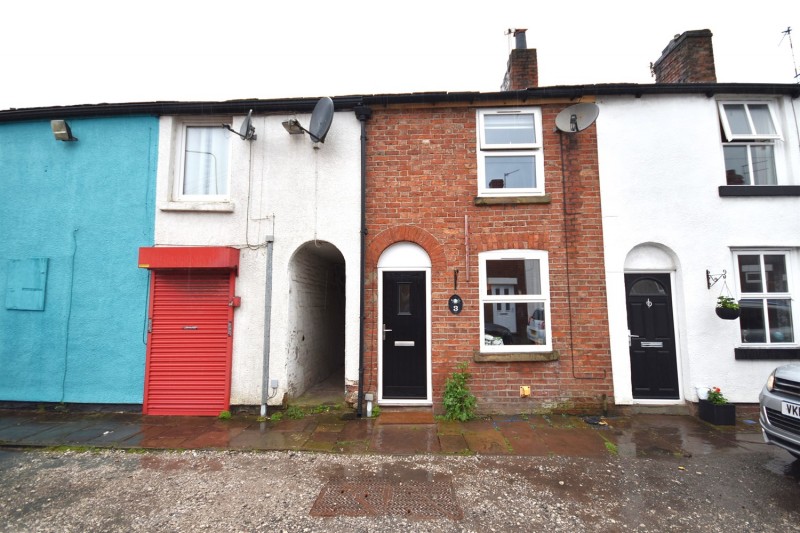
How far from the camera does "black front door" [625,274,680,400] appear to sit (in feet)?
18.7

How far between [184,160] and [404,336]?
5214 mm

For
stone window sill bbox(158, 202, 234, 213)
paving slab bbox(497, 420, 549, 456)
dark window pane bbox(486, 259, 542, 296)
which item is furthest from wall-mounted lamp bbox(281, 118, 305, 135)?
paving slab bbox(497, 420, 549, 456)

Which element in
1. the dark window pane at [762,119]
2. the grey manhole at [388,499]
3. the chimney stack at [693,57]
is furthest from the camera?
the chimney stack at [693,57]

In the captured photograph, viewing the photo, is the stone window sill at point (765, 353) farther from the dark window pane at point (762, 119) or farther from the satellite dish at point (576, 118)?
the satellite dish at point (576, 118)

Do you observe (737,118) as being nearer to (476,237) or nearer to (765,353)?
(765,353)

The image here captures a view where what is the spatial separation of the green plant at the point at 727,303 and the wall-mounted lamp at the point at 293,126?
7368 mm

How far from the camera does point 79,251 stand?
236 inches

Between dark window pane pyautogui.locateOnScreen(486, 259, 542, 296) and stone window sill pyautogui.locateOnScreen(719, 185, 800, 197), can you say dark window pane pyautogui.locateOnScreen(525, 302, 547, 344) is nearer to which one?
dark window pane pyautogui.locateOnScreen(486, 259, 542, 296)

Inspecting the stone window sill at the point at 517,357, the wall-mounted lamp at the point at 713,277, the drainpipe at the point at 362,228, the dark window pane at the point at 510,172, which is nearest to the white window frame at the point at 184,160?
the drainpipe at the point at 362,228

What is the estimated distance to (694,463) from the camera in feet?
13.0

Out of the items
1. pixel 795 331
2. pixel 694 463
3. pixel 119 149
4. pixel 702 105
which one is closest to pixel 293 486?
pixel 694 463

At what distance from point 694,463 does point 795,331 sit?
373 centimetres

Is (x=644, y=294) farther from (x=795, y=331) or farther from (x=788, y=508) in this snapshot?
(x=788, y=508)

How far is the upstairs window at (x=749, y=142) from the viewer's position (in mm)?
5961
